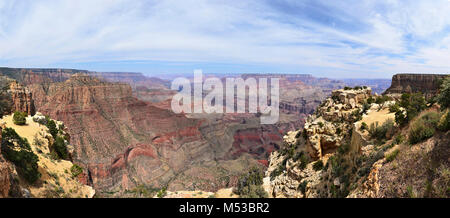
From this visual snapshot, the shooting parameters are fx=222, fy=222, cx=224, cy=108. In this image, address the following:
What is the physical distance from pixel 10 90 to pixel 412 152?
3477cm

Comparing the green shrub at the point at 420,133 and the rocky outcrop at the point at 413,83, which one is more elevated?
the rocky outcrop at the point at 413,83

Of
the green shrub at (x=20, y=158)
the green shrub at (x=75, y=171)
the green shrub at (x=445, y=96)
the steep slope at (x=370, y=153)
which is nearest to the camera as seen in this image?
the steep slope at (x=370, y=153)

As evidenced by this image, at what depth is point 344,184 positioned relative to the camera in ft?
41.7

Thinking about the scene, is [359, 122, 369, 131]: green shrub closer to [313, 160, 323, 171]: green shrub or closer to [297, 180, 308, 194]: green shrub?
[313, 160, 323, 171]: green shrub

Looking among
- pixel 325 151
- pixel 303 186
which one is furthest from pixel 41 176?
pixel 325 151

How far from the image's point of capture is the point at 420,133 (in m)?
9.33

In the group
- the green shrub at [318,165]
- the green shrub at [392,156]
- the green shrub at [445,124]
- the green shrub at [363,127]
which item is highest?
the green shrub at [445,124]

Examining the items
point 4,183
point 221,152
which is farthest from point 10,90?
point 221,152

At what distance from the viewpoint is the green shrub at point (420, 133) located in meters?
9.09

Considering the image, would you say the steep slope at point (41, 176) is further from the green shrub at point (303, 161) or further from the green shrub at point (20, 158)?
the green shrub at point (303, 161)

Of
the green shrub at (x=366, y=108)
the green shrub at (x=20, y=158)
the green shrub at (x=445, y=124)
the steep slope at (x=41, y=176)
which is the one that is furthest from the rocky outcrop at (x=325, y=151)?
the green shrub at (x=20, y=158)

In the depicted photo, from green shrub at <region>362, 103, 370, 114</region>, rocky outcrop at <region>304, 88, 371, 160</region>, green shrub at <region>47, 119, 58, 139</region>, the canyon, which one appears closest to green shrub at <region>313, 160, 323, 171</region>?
rocky outcrop at <region>304, 88, 371, 160</region>

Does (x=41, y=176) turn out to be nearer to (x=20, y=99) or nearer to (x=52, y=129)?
(x=52, y=129)
